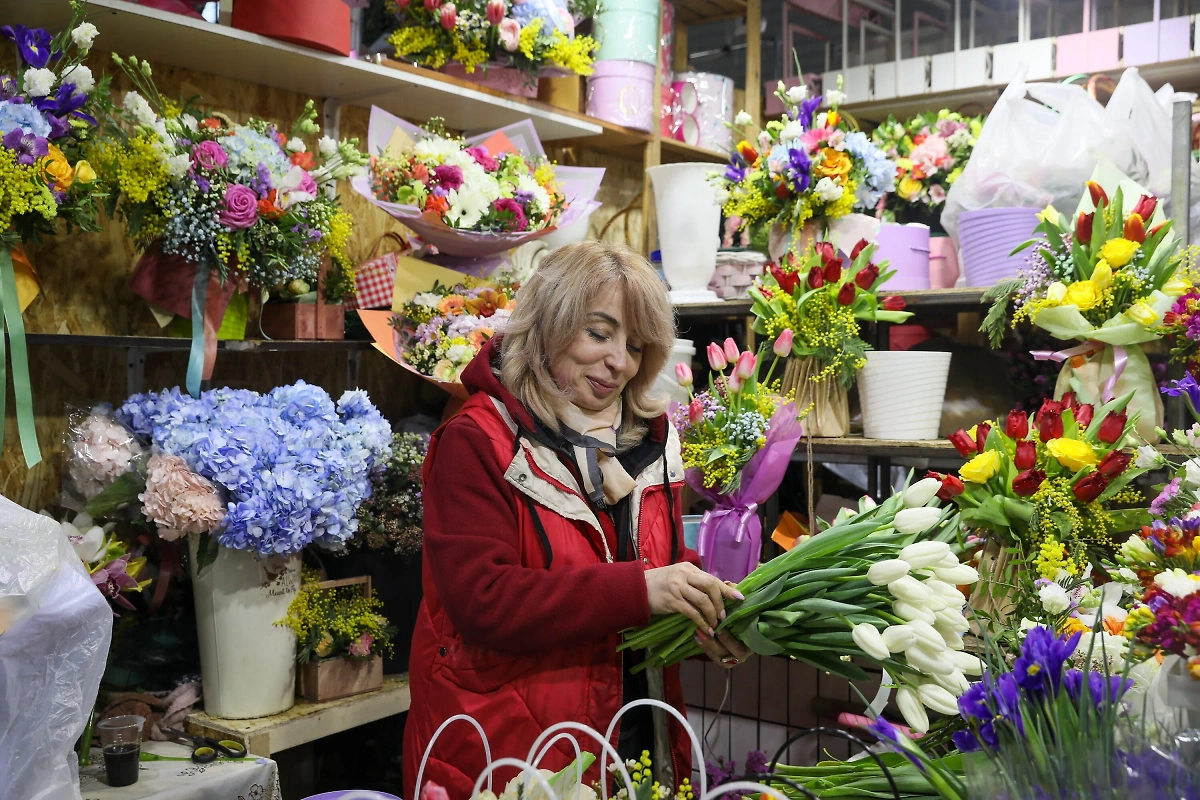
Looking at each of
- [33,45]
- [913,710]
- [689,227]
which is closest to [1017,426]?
[913,710]

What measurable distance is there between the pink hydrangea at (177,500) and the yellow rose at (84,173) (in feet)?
1.69

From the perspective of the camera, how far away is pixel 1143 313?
1.96m

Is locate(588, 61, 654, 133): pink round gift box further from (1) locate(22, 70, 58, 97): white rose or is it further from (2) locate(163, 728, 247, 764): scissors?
(2) locate(163, 728, 247, 764): scissors

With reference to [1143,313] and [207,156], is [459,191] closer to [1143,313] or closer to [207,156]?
[207,156]

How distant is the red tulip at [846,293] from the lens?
2.29 meters

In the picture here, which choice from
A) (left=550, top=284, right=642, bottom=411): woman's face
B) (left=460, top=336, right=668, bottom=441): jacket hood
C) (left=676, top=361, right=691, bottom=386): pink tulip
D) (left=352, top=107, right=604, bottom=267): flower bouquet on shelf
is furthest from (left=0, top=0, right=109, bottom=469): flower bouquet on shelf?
(left=676, top=361, right=691, bottom=386): pink tulip

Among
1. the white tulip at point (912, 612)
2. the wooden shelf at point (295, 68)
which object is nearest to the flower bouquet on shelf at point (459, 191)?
the wooden shelf at point (295, 68)

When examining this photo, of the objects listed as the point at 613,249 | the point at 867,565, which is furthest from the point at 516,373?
the point at 867,565

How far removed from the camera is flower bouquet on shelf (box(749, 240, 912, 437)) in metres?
2.33

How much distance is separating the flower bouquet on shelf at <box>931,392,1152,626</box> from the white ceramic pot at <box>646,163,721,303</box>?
103 cm

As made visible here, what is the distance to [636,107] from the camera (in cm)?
321

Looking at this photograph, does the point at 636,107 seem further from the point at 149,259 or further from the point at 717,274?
the point at 149,259

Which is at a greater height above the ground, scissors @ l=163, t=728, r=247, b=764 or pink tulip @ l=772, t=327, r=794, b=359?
pink tulip @ l=772, t=327, r=794, b=359

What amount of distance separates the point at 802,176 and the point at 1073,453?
3.10 ft
